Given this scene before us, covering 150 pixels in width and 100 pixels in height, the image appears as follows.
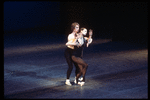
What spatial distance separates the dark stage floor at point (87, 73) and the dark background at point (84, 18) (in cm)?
221

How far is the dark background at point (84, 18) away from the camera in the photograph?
18.0m

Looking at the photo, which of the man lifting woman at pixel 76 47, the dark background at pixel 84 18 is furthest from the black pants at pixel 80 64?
the dark background at pixel 84 18

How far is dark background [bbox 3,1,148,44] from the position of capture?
18.0 meters

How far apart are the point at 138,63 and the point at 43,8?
55.8 feet

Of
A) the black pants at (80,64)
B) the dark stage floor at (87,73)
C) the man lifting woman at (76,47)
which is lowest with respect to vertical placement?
the dark stage floor at (87,73)

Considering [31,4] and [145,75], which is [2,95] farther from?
[31,4]

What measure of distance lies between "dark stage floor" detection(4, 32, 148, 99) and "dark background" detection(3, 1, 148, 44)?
221cm

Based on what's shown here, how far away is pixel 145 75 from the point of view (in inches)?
384

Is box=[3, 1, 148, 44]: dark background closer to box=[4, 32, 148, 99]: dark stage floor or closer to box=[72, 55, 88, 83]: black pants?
box=[4, 32, 148, 99]: dark stage floor

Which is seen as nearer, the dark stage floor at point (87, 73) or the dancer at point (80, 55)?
the dark stage floor at point (87, 73)

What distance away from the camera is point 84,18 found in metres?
22.2

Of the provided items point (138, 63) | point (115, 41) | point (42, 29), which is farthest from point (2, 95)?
point (42, 29)

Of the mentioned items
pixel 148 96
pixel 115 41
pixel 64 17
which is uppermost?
pixel 64 17

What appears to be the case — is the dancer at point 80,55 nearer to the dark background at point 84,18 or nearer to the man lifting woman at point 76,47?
the man lifting woman at point 76,47
